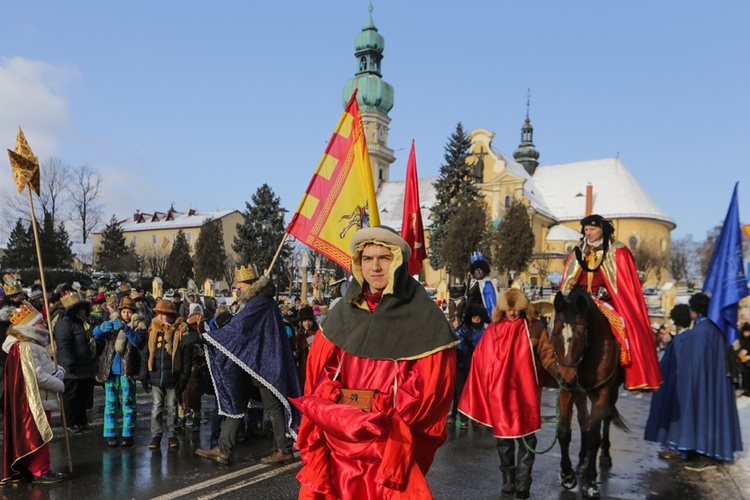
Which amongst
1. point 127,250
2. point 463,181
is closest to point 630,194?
point 463,181

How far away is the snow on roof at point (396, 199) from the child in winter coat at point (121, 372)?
6205 centimetres

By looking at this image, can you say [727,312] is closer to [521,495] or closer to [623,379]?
[623,379]

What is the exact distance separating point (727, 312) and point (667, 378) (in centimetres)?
115

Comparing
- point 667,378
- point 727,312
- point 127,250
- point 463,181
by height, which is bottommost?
Answer: point 667,378

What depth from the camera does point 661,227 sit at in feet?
223

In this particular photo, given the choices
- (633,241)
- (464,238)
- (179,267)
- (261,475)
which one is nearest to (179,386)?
(261,475)

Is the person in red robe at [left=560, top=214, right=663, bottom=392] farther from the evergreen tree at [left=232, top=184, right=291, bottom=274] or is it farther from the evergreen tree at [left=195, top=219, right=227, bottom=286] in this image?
the evergreen tree at [left=195, top=219, right=227, bottom=286]

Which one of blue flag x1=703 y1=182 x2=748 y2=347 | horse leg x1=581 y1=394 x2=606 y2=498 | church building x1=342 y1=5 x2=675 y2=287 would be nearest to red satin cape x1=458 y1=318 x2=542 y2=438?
horse leg x1=581 y1=394 x2=606 y2=498

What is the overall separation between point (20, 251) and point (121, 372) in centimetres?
4555

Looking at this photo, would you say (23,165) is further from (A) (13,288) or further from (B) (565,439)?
(B) (565,439)

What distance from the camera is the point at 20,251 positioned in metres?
46.2

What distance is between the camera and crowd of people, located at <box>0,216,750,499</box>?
10.8 feet

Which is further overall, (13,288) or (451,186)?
(451,186)

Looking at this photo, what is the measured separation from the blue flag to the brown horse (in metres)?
2.06
